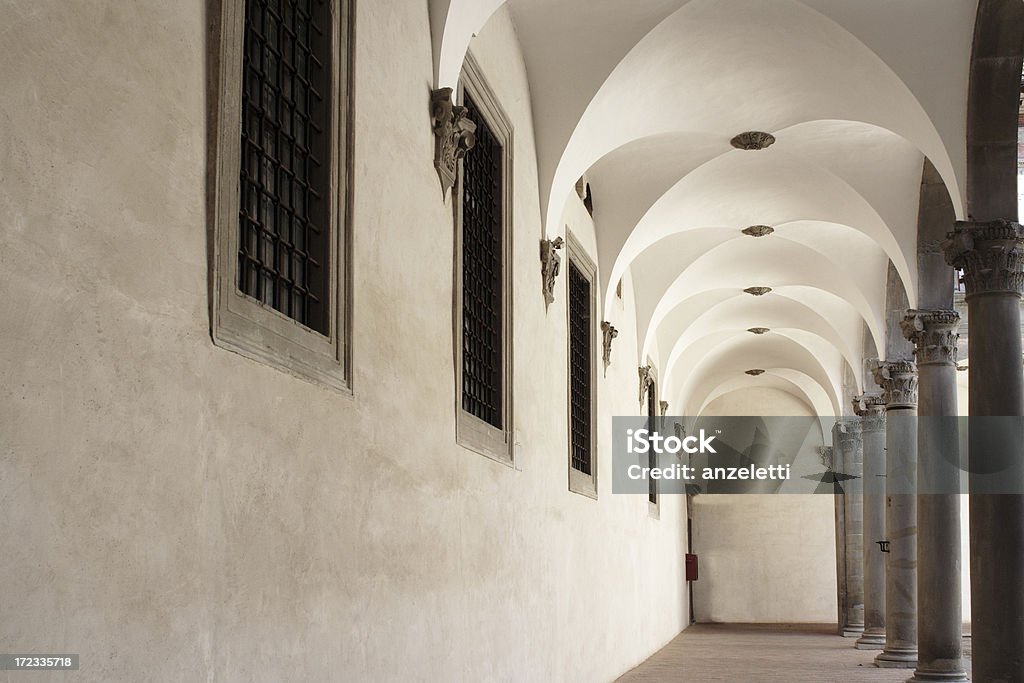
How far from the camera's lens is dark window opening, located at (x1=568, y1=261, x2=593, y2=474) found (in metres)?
12.5

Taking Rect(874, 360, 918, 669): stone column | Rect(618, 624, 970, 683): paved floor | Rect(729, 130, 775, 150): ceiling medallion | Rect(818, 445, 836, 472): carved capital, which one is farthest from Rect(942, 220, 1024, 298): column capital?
Rect(818, 445, 836, 472): carved capital

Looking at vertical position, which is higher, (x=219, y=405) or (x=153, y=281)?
(x=153, y=281)

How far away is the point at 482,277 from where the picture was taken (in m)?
8.57

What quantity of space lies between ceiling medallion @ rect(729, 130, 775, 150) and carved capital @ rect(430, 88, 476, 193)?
585 centimetres

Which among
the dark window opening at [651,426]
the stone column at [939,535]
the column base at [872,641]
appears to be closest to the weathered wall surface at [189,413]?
the stone column at [939,535]

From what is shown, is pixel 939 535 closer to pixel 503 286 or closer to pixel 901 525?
pixel 901 525

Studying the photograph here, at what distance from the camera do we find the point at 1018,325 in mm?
8797

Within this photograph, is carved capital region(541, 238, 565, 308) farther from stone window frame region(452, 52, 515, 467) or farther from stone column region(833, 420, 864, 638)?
stone column region(833, 420, 864, 638)

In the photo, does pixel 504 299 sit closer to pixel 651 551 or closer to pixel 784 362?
pixel 651 551

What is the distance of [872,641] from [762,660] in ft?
10.0

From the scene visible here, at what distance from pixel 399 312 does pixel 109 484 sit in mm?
2966

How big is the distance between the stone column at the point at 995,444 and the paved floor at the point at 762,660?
522 centimetres

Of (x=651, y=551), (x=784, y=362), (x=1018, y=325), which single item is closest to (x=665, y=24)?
(x=1018, y=325)

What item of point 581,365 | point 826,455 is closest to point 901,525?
point 581,365
